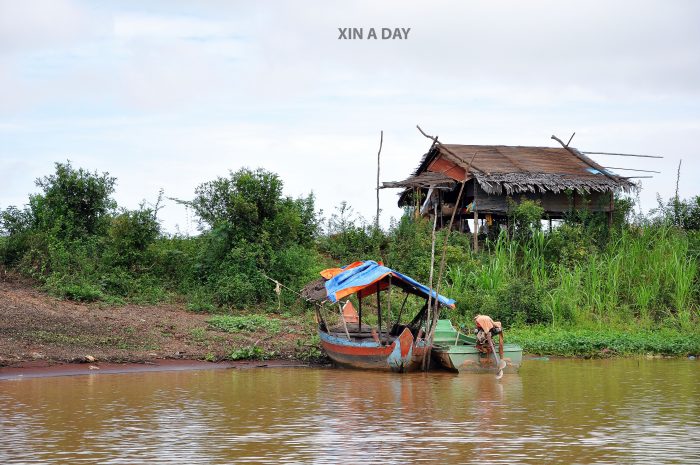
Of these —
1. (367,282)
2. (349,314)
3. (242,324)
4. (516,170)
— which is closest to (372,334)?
(367,282)

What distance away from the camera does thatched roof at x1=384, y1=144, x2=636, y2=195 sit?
25484 millimetres

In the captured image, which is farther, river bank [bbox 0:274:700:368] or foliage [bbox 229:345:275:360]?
foliage [bbox 229:345:275:360]

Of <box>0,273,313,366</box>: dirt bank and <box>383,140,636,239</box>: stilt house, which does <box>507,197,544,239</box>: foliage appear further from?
<box>0,273,313,366</box>: dirt bank

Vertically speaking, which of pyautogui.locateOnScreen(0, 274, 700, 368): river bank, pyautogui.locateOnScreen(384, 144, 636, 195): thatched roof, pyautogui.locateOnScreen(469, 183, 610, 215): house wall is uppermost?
pyautogui.locateOnScreen(384, 144, 636, 195): thatched roof

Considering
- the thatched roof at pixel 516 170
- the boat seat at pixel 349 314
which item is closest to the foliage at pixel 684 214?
the thatched roof at pixel 516 170

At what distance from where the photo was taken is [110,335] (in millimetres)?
17375

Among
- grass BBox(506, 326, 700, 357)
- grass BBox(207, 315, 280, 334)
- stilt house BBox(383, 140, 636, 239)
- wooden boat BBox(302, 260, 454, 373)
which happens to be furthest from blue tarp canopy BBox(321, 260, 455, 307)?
stilt house BBox(383, 140, 636, 239)

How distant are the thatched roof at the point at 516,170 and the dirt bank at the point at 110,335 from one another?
853 cm

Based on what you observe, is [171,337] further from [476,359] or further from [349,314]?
[476,359]

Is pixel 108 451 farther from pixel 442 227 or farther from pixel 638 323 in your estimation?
pixel 442 227

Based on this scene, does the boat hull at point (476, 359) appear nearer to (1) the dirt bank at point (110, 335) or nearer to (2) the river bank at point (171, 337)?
(2) the river bank at point (171, 337)

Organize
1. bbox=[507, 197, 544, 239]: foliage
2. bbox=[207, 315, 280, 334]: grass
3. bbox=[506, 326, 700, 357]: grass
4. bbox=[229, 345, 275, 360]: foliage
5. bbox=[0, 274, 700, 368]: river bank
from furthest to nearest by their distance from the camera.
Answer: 1. bbox=[507, 197, 544, 239]: foliage
2. bbox=[207, 315, 280, 334]: grass
3. bbox=[506, 326, 700, 357]: grass
4. bbox=[229, 345, 275, 360]: foliage
5. bbox=[0, 274, 700, 368]: river bank

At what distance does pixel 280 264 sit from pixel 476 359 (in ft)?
25.7

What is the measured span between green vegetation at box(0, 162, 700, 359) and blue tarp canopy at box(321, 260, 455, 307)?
3.19 metres
